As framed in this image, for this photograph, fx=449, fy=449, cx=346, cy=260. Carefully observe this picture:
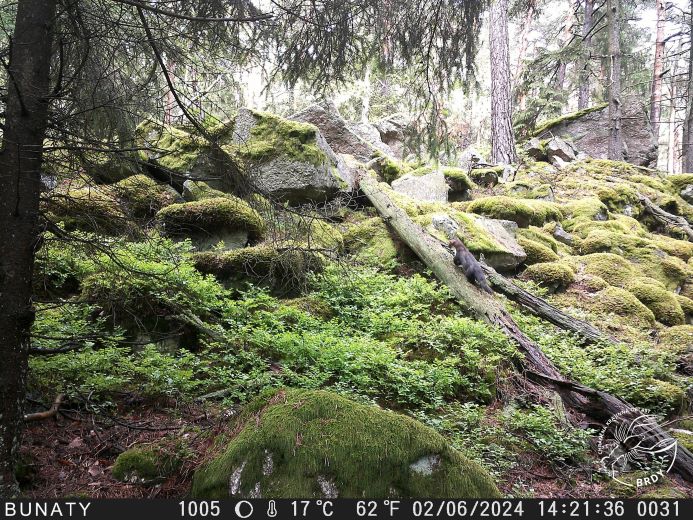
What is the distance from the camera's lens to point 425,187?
36.9ft

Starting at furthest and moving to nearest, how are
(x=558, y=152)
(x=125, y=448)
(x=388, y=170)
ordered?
1. (x=558, y=152)
2. (x=388, y=170)
3. (x=125, y=448)

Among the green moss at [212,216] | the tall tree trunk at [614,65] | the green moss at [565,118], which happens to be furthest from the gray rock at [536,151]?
the green moss at [212,216]

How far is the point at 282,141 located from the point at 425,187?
4.24m

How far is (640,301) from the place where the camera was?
825 centimetres

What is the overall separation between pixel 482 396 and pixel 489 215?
639cm

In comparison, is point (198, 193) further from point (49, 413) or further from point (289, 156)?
point (49, 413)

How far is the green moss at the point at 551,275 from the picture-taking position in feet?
28.5

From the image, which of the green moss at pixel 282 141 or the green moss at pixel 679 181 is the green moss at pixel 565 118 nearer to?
the green moss at pixel 679 181

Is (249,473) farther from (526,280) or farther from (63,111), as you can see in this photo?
(526,280)

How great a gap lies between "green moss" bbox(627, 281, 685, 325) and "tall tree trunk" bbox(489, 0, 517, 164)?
301 inches

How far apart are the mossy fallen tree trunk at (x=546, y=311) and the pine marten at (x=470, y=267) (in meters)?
0.45

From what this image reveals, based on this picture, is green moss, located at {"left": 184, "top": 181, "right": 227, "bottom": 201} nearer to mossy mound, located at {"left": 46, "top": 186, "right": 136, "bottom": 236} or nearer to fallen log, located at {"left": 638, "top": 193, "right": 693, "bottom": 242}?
mossy mound, located at {"left": 46, "top": 186, "right": 136, "bottom": 236}

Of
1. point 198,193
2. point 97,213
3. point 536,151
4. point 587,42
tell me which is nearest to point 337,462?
point 97,213

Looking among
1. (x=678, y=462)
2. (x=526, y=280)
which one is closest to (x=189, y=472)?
(x=678, y=462)
